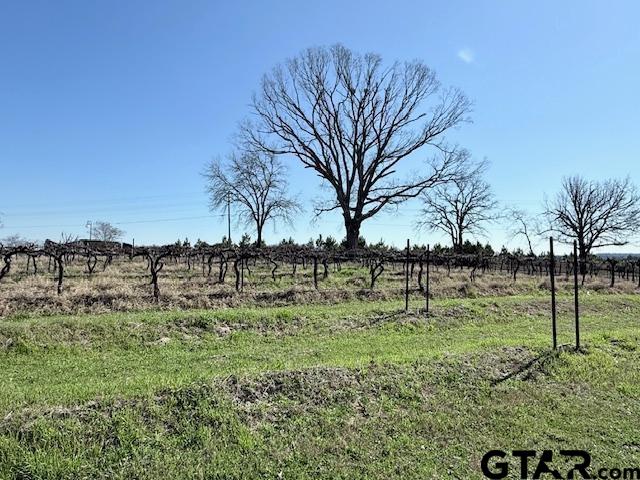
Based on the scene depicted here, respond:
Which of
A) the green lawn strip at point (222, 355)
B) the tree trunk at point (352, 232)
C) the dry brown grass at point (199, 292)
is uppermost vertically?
the tree trunk at point (352, 232)

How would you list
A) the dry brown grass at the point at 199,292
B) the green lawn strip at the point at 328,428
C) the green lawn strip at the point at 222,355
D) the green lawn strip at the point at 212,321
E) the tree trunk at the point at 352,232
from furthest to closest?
the tree trunk at the point at 352,232, the dry brown grass at the point at 199,292, the green lawn strip at the point at 212,321, the green lawn strip at the point at 222,355, the green lawn strip at the point at 328,428

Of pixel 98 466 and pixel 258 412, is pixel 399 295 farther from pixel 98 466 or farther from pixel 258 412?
pixel 98 466

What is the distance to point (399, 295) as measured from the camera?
61.3ft

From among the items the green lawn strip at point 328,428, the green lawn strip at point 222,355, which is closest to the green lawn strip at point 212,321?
the green lawn strip at point 222,355

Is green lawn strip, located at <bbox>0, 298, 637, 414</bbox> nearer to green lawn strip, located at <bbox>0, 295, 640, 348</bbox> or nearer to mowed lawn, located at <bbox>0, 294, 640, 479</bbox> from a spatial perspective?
mowed lawn, located at <bbox>0, 294, 640, 479</bbox>

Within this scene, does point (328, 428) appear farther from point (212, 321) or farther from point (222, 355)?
point (212, 321)

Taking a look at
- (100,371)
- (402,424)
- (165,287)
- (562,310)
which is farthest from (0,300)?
(562,310)

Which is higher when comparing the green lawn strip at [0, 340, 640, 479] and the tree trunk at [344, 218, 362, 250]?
the tree trunk at [344, 218, 362, 250]

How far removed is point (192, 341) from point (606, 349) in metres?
8.81

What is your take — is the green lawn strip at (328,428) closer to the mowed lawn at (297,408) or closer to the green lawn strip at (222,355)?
the mowed lawn at (297,408)

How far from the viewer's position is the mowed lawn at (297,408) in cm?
422

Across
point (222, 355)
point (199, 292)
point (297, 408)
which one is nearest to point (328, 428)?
point (297, 408)

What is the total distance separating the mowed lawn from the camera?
4.22m

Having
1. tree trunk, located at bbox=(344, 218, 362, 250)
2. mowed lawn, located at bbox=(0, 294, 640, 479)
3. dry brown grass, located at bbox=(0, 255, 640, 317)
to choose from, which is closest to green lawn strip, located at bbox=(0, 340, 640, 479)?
mowed lawn, located at bbox=(0, 294, 640, 479)
